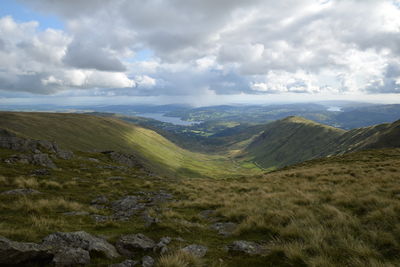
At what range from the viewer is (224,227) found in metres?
11.5

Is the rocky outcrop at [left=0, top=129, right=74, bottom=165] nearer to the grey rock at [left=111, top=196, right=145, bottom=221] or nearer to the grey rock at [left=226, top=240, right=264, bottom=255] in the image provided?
the grey rock at [left=111, top=196, right=145, bottom=221]

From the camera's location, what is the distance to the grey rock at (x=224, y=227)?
10578 millimetres

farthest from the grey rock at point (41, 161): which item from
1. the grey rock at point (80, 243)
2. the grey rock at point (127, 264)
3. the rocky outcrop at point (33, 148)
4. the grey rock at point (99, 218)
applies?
the grey rock at point (127, 264)

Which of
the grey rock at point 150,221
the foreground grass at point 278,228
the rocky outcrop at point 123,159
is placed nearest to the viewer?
the foreground grass at point 278,228

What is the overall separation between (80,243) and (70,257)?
122 cm

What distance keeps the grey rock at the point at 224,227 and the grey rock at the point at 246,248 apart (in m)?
1.87

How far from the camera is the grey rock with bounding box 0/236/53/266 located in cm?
547

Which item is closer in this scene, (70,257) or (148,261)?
(70,257)

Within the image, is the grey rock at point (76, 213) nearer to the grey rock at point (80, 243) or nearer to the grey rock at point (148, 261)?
the grey rock at point (80, 243)

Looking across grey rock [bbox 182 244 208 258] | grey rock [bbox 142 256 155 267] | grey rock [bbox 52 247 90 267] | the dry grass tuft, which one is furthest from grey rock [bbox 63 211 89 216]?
the dry grass tuft

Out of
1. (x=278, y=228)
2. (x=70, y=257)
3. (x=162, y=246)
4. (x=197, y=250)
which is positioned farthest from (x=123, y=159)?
(x=70, y=257)

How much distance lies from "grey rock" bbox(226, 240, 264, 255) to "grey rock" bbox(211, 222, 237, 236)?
1868mm

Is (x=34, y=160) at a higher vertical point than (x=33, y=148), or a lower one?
lower

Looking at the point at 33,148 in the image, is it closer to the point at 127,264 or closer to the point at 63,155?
the point at 63,155
